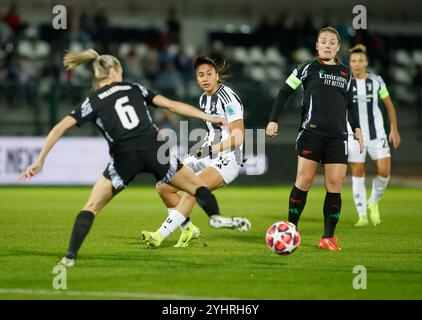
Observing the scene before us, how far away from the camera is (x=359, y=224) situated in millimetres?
13148

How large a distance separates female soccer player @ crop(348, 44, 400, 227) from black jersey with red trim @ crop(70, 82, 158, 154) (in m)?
5.37

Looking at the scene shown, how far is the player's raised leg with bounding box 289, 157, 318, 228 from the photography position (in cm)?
1029

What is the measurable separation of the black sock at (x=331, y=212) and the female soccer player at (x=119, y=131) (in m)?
2.24

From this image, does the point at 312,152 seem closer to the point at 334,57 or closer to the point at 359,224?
the point at 334,57

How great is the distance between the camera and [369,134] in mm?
13508

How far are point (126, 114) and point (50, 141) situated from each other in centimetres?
79

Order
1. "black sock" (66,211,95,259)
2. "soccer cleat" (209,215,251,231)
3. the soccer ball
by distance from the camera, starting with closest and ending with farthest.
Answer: "soccer cleat" (209,215,251,231), "black sock" (66,211,95,259), the soccer ball

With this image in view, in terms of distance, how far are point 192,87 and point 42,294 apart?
1844 cm

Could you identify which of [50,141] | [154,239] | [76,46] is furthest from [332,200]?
[76,46]

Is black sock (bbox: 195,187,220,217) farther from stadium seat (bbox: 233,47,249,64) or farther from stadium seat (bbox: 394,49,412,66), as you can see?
stadium seat (bbox: 394,49,412,66)

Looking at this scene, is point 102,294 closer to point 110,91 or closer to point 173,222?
point 110,91

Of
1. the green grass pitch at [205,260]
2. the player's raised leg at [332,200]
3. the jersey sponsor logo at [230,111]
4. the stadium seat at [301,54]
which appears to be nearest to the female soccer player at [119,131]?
the green grass pitch at [205,260]

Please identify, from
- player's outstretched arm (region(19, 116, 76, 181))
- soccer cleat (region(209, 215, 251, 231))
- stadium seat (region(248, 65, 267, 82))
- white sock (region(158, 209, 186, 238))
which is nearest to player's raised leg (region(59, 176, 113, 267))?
player's outstretched arm (region(19, 116, 76, 181))
